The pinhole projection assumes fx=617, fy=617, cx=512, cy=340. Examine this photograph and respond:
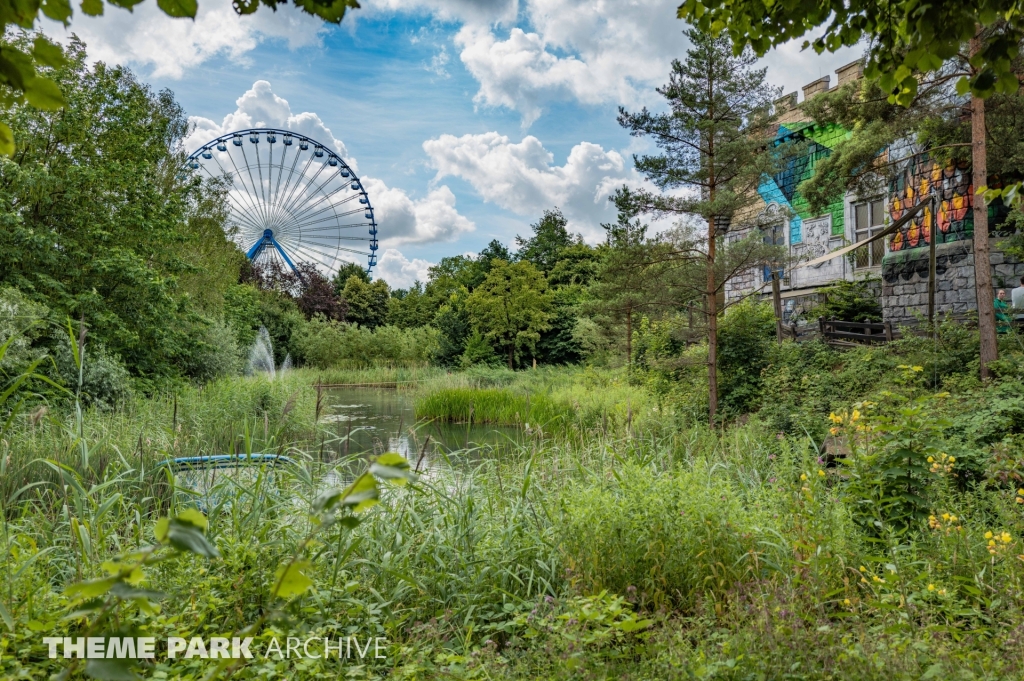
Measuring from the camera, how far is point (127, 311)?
10.1m

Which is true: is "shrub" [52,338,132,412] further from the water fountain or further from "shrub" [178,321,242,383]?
the water fountain

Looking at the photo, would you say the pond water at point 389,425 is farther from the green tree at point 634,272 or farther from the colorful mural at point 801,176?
the colorful mural at point 801,176

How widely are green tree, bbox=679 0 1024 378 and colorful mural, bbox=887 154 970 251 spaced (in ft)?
23.4

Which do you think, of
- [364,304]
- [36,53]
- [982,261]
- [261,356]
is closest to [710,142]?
[982,261]

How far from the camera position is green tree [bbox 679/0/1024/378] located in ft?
6.01

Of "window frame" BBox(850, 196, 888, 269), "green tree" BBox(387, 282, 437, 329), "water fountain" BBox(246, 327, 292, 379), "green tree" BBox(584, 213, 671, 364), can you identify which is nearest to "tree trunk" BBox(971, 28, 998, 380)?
"green tree" BBox(584, 213, 671, 364)

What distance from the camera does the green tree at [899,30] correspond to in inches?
72.2

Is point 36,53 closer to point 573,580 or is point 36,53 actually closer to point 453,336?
point 573,580

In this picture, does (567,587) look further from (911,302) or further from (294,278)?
(294,278)

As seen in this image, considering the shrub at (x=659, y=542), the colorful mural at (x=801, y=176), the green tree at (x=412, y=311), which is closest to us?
the shrub at (x=659, y=542)

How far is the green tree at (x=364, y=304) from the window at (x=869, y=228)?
25.7m

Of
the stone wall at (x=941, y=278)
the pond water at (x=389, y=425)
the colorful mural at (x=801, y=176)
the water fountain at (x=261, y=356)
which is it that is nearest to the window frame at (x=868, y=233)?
the colorful mural at (x=801, y=176)

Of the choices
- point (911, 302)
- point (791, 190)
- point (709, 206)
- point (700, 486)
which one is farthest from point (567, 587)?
point (791, 190)

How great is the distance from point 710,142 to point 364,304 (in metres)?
29.0
